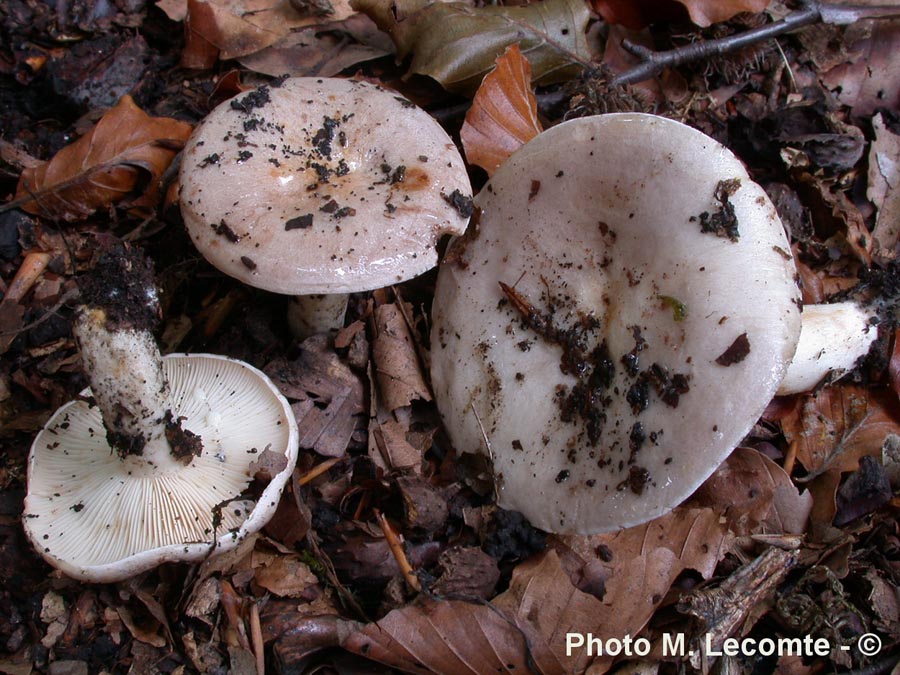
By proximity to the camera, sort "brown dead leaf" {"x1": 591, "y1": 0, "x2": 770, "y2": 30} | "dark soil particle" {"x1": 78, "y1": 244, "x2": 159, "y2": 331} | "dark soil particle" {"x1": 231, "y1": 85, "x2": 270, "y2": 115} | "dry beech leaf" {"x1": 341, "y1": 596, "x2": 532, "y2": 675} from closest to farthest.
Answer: "dark soil particle" {"x1": 78, "y1": 244, "x2": 159, "y2": 331} < "dry beech leaf" {"x1": 341, "y1": 596, "x2": 532, "y2": 675} < "dark soil particle" {"x1": 231, "y1": 85, "x2": 270, "y2": 115} < "brown dead leaf" {"x1": 591, "y1": 0, "x2": 770, "y2": 30}

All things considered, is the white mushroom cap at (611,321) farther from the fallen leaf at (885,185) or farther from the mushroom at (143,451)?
the fallen leaf at (885,185)

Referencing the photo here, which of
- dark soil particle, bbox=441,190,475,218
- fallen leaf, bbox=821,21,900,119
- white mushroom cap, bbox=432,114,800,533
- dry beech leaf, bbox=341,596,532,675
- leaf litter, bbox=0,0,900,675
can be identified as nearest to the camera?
white mushroom cap, bbox=432,114,800,533

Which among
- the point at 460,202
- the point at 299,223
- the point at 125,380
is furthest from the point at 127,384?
the point at 460,202

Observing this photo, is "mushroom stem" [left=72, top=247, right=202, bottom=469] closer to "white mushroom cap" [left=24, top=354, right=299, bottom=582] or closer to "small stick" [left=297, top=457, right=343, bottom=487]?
"white mushroom cap" [left=24, top=354, right=299, bottom=582]

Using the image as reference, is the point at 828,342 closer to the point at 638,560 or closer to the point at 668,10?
the point at 638,560

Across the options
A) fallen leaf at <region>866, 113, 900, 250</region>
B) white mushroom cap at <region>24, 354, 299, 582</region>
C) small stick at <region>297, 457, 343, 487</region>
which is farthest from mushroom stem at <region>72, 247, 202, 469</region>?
fallen leaf at <region>866, 113, 900, 250</region>

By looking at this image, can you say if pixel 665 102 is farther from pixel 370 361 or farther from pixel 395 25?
pixel 370 361
